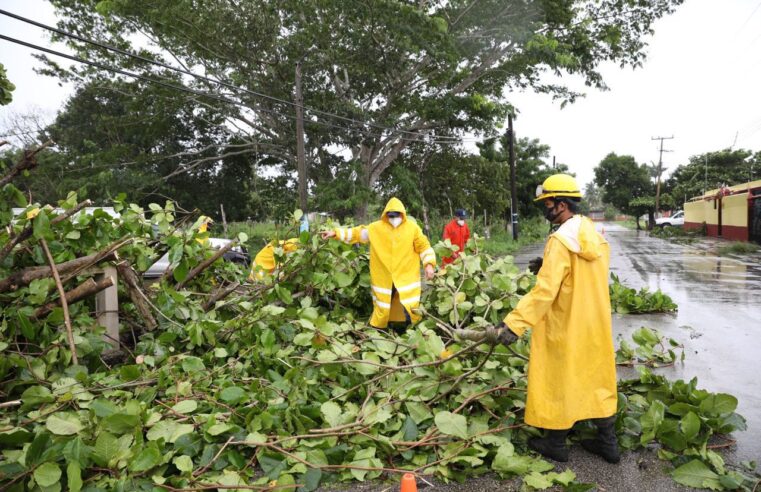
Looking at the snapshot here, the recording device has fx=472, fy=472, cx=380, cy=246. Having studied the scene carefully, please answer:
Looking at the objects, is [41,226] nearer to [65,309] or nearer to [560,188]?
[65,309]

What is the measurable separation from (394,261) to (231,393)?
2.10 m

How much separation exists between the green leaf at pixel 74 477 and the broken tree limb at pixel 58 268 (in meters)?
1.72

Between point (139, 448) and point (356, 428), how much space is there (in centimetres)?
109

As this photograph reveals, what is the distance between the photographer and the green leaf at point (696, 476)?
2362 mm

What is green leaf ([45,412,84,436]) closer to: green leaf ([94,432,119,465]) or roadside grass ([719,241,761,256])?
green leaf ([94,432,119,465])

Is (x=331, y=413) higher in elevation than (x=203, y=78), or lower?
lower

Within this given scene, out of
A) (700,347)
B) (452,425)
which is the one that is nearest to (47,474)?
(452,425)

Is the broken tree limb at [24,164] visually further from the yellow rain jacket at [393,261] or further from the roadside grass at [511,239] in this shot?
the roadside grass at [511,239]

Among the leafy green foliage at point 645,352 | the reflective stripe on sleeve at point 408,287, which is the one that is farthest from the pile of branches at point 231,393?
the leafy green foliage at point 645,352

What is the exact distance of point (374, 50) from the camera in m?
14.7

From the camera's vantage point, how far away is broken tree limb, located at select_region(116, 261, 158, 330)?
11.7 feet

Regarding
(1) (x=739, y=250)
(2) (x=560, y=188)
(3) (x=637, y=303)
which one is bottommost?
(1) (x=739, y=250)

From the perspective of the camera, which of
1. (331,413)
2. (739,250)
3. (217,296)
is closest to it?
(331,413)

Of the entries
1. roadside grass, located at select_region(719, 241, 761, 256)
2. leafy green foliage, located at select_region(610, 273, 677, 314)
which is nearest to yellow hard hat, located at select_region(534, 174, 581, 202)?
leafy green foliage, located at select_region(610, 273, 677, 314)
